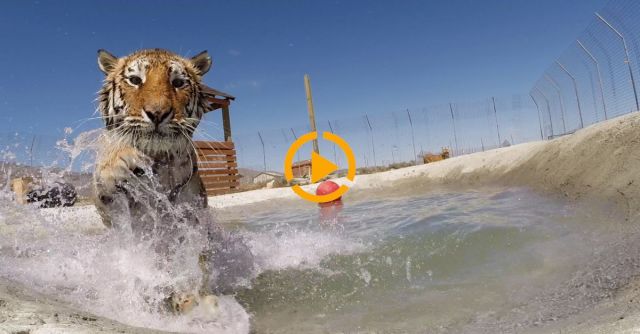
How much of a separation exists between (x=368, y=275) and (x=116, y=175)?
2.31 meters

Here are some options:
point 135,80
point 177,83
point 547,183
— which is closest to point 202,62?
point 177,83

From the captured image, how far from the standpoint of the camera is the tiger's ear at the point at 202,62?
410 cm

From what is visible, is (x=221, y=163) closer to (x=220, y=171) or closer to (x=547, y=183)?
(x=220, y=171)

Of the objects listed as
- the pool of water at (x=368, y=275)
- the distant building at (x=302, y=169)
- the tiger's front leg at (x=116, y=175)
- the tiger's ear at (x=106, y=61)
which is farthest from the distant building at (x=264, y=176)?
the tiger's front leg at (x=116, y=175)

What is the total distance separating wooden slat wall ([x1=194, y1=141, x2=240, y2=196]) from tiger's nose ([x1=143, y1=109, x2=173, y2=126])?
1325cm

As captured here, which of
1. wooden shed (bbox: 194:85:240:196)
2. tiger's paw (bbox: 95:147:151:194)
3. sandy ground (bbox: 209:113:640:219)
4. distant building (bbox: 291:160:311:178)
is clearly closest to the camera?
tiger's paw (bbox: 95:147:151:194)

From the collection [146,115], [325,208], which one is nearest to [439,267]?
[146,115]

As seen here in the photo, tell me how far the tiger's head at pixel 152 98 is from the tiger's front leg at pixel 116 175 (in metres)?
0.13

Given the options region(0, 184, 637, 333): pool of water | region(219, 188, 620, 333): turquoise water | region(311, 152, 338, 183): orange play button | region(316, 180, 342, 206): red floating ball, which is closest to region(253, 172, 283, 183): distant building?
region(311, 152, 338, 183): orange play button

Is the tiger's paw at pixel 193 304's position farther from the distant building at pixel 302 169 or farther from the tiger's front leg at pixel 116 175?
the distant building at pixel 302 169

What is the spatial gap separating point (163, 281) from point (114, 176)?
0.96 metres

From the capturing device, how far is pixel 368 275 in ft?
12.9

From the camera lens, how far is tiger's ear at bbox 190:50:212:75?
410cm

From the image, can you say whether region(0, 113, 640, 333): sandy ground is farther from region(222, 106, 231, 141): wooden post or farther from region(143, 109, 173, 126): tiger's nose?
region(222, 106, 231, 141): wooden post
